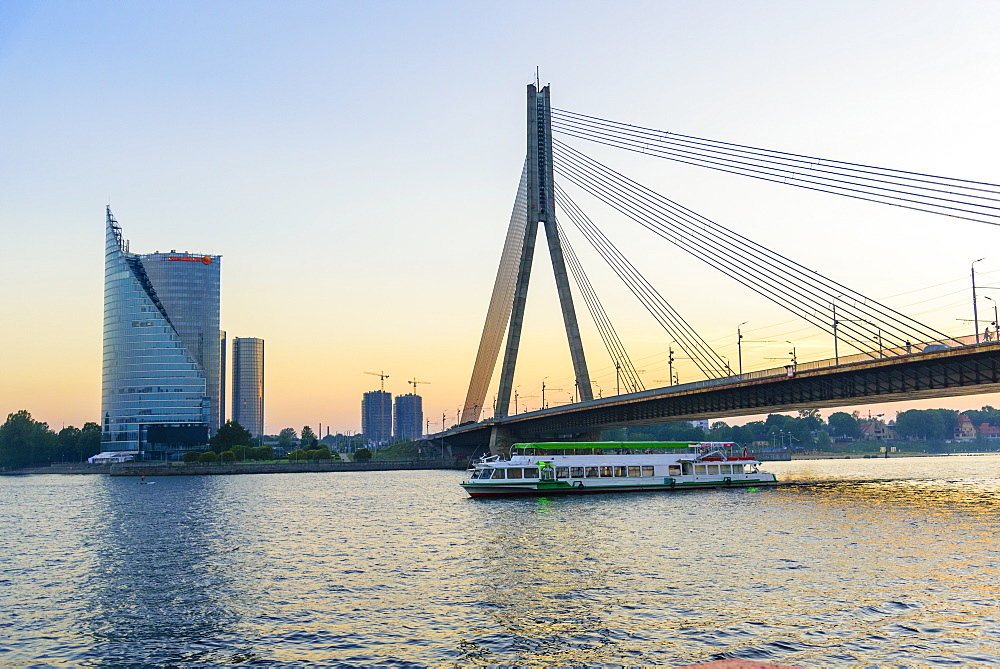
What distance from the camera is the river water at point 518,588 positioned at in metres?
25.3

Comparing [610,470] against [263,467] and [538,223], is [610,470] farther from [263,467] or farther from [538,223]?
[263,467]

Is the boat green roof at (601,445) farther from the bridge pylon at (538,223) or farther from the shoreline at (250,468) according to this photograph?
the shoreline at (250,468)

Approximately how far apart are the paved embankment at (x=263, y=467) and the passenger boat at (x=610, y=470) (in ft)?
302

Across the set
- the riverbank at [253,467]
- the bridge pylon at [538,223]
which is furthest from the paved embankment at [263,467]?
the bridge pylon at [538,223]

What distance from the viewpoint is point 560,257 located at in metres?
96.4

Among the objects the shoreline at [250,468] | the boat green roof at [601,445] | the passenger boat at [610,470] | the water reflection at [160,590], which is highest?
the boat green roof at [601,445]

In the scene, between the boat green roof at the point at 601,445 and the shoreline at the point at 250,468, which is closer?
the boat green roof at the point at 601,445

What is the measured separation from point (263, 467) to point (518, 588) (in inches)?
5701

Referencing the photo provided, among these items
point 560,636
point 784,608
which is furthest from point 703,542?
point 560,636

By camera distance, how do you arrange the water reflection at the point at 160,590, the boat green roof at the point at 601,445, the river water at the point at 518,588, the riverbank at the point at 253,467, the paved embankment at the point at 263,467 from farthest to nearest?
the riverbank at the point at 253,467, the paved embankment at the point at 263,467, the boat green roof at the point at 601,445, the water reflection at the point at 160,590, the river water at the point at 518,588

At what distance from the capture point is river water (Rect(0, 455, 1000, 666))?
25.3 m

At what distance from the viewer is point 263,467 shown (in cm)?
16962

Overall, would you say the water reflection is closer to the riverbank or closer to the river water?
the river water

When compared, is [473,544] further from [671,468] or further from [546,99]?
[546,99]
